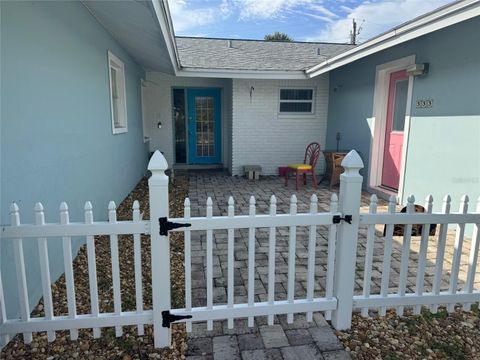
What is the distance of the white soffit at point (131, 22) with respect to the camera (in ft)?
10.8

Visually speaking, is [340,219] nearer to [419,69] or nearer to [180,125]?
[419,69]

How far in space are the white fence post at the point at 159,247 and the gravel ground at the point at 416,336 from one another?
114 cm

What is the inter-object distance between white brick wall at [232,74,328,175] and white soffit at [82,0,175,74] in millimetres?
2825

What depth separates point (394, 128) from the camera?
18.8 feet

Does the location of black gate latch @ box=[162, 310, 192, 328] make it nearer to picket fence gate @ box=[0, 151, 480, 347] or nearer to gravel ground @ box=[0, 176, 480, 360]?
picket fence gate @ box=[0, 151, 480, 347]

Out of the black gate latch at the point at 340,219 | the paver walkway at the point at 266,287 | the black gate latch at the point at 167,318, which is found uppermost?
the black gate latch at the point at 340,219

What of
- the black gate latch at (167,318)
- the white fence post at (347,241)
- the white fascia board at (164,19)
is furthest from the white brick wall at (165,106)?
the black gate latch at (167,318)

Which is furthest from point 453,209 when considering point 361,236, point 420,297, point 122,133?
point 122,133

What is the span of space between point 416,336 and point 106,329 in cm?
202

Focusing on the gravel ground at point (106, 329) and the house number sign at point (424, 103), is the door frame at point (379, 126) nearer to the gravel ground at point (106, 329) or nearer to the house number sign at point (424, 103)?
the house number sign at point (424, 103)

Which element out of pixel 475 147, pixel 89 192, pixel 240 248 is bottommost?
pixel 240 248

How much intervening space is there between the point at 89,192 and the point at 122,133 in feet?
7.14

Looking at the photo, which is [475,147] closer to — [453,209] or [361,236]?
[453,209]

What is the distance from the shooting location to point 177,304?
7.87 feet
